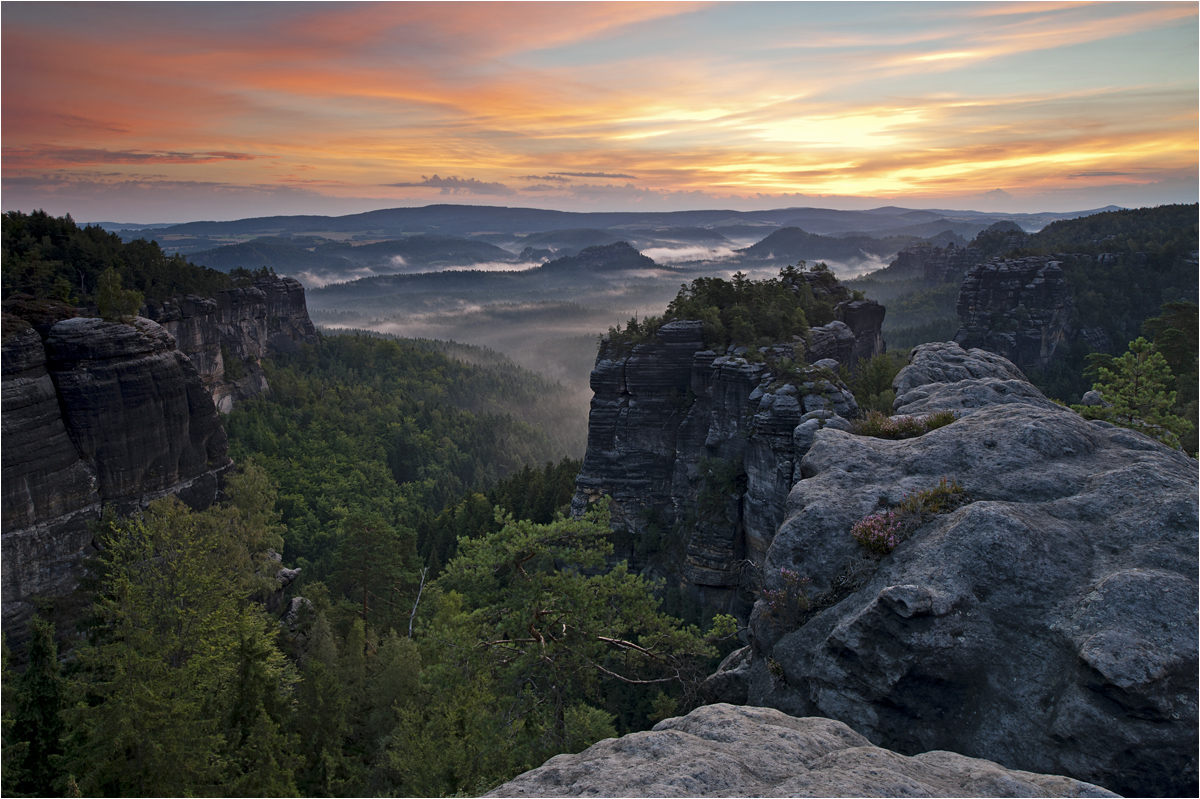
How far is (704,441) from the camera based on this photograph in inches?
2058

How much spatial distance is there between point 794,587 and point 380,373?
156 meters

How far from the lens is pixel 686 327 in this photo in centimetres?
5278

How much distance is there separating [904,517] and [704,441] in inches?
1517

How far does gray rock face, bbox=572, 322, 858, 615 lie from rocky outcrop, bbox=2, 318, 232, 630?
32.0 metres

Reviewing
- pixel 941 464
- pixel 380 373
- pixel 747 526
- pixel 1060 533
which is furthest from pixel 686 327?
pixel 380 373

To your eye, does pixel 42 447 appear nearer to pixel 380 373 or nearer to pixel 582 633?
pixel 582 633

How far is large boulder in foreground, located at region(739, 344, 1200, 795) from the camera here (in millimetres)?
9703

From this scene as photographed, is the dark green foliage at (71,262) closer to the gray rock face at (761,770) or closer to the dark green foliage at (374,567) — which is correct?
the dark green foliage at (374,567)

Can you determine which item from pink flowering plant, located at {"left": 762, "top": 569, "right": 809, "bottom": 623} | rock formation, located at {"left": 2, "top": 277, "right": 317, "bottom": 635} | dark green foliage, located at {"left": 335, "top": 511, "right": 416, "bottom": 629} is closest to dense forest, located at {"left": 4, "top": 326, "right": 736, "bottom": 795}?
pink flowering plant, located at {"left": 762, "top": 569, "right": 809, "bottom": 623}

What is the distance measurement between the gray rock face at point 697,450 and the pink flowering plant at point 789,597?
2058 cm

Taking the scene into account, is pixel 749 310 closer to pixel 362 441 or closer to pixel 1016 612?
pixel 1016 612

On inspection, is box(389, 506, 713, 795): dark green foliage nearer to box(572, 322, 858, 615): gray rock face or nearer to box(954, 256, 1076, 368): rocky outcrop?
box(572, 322, 858, 615): gray rock face

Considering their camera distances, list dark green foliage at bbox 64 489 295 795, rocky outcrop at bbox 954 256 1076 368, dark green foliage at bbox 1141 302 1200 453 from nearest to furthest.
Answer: dark green foliage at bbox 64 489 295 795
dark green foliage at bbox 1141 302 1200 453
rocky outcrop at bbox 954 256 1076 368

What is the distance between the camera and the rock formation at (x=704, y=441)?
39.7 meters
